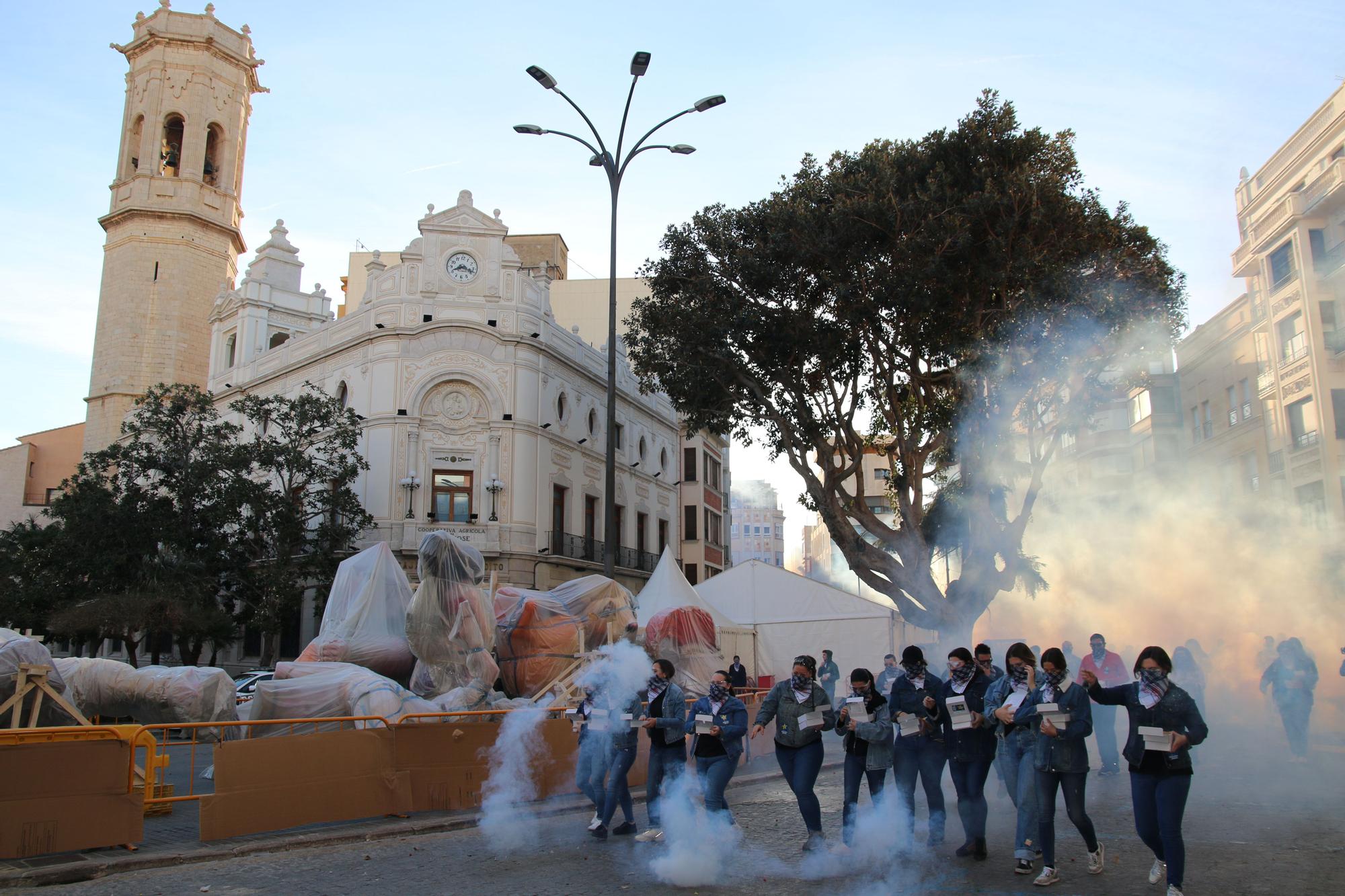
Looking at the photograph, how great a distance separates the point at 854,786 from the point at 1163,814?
2483mm

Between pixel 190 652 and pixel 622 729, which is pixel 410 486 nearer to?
pixel 190 652

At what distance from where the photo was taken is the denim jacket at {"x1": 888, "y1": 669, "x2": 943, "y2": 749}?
7906 millimetres

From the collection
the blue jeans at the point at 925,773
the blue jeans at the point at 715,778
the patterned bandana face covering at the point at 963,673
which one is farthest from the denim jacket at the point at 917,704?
the blue jeans at the point at 715,778

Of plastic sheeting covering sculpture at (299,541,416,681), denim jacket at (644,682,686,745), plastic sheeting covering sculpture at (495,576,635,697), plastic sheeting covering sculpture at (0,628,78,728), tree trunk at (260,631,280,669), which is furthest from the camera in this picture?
tree trunk at (260,631,280,669)

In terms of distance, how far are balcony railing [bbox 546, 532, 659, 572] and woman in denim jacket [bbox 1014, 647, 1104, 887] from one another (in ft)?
77.8

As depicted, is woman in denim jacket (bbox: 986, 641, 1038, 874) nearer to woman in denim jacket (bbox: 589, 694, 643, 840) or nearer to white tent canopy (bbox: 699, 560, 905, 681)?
woman in denim jacket (bbox: 589, 694, 643, 840)

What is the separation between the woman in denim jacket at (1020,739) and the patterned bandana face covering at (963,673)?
26 cm

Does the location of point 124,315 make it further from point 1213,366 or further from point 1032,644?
→ point 1213,366

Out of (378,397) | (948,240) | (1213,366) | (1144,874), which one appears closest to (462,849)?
(1144,874)

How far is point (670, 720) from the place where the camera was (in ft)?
28.0

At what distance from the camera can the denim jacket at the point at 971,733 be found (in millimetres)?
7801

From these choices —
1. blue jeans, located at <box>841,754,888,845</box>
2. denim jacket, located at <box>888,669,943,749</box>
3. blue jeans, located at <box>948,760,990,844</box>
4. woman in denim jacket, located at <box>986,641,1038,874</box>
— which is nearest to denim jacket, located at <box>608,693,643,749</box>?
blue jeans, located at <box>841,754,888,845</box>

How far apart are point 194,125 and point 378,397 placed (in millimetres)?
21485

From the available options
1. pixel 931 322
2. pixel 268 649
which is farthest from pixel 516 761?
pixel 268 649
